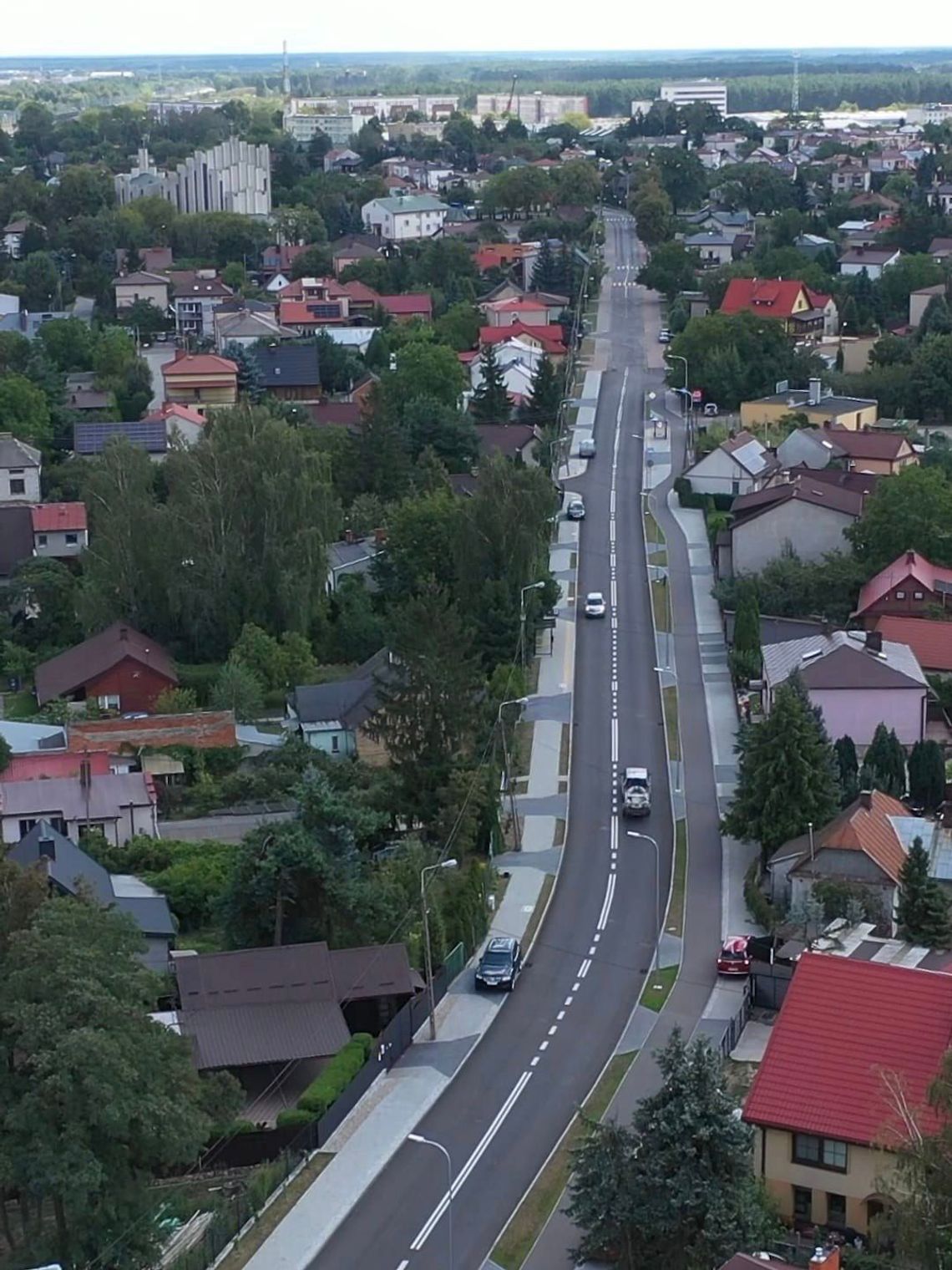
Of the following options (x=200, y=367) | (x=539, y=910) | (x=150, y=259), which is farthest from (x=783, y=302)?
(x=539, y=910)

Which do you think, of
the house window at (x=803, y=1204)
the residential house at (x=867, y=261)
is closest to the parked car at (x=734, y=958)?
the house window at (x=803, y=1204)

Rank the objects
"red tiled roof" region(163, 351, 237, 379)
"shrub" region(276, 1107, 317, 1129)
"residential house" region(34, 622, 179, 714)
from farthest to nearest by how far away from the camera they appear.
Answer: "red tiled roof" region(163, 351, 237, 379) < "residential house" region(34, 622, 179, 714) < "shrub" region(276, 1107, 317, 1129)

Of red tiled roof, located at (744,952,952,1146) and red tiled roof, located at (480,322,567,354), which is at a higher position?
red tiled roof, located at (744,952,952,1146)

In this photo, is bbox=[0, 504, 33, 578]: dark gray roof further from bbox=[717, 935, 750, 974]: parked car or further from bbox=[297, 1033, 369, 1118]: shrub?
bbox=[297, 1033, 369, 1118]: shrub

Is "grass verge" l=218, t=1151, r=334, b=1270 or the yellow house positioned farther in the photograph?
the yellow house

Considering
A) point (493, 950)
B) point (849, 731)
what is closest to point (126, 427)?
point (849, 731)

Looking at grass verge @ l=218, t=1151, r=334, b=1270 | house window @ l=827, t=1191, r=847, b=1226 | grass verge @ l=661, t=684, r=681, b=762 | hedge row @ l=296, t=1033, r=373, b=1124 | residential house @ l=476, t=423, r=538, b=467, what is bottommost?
grass verge @ l=661, t=684, r=681, b=762

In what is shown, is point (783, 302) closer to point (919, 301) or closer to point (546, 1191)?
point (919, 301)

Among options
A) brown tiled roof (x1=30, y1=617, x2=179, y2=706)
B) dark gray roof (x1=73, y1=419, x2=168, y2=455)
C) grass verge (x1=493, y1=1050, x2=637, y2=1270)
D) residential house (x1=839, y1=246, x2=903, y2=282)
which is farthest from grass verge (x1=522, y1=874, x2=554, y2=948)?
residential house (x1=839, y1=246, x2=903, y2=282)
